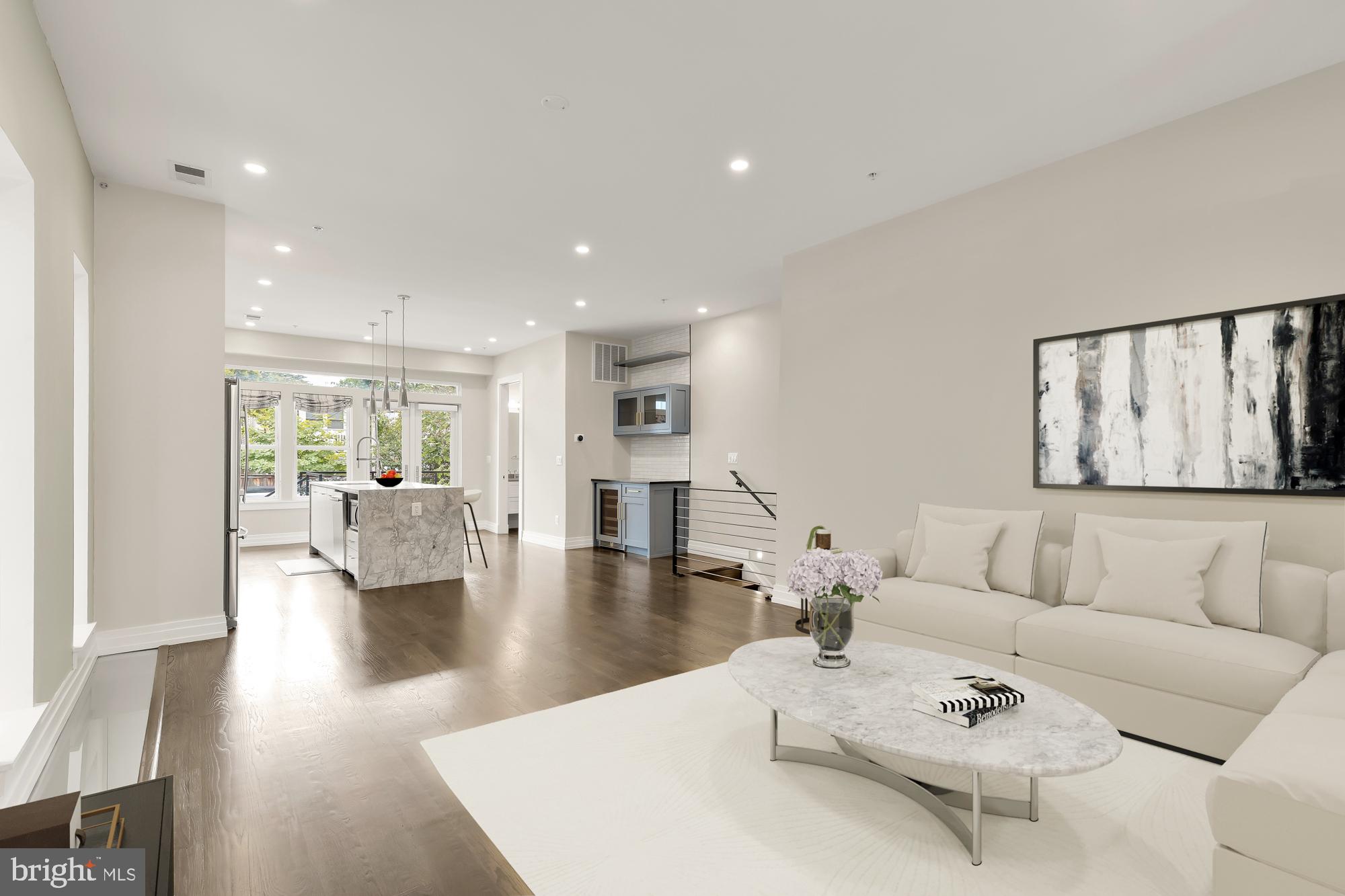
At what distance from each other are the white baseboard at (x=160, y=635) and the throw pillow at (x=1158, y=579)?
5.25m

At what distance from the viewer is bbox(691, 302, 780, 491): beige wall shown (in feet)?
22.4

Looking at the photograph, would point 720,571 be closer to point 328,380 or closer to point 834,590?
point 834,590

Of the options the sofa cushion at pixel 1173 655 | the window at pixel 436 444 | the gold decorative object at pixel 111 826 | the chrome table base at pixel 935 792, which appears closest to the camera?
the gold decorative object at pixel 111 826

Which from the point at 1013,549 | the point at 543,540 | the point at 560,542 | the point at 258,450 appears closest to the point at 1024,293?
the point at 1013,549

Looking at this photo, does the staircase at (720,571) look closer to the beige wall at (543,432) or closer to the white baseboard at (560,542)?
the white baseboard at (560,542)

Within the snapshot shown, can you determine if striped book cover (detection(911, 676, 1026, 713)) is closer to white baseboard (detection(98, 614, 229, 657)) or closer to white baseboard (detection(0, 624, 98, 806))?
white baseboard (detection(0, 624, 98, 806))

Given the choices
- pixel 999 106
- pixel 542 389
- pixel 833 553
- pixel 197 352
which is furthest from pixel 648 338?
pixel 833 553

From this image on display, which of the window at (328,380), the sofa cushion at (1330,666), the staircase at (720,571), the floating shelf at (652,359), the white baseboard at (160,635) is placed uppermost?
the floating shelf at (652,359)

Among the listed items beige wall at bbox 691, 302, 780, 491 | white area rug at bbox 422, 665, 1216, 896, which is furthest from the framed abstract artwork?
beige wall at bbox 691, 302, 780, 491

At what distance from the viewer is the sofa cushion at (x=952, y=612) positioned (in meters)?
3.09

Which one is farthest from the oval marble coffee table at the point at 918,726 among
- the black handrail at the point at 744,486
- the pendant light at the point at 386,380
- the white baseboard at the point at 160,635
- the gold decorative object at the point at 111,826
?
the pendant light at the point at 386,380

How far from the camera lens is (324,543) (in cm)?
721

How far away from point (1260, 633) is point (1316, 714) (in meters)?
1.00

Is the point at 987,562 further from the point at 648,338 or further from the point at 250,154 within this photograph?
the point at 648,338
